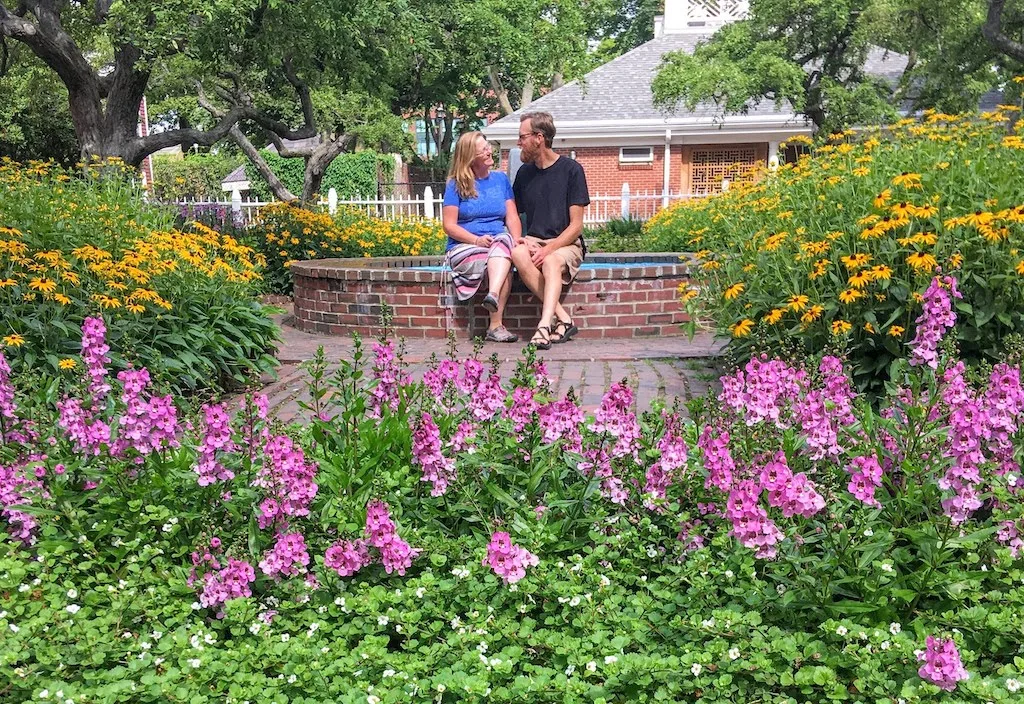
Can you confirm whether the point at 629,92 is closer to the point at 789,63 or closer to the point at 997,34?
the point at 789,63

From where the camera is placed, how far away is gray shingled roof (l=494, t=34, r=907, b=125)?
922 inches

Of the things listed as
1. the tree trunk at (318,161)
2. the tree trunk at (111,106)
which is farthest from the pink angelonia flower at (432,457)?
the tree trunk at (318,161)

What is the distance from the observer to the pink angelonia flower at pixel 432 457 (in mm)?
2740

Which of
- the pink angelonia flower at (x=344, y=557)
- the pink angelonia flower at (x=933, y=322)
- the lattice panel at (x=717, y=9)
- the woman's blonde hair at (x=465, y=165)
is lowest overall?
the pink angelonia flower at (x=344, y=557)

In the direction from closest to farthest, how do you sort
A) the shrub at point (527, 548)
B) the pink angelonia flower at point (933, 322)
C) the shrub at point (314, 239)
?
the shrub at point (527, 548), the pink angelonia flower at point (933, 322), the shrub at point (314, 239)

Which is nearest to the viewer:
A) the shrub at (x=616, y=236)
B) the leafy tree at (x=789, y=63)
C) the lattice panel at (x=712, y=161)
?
the shrub at (x=616, y=236)

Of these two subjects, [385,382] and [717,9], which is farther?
[717,9]

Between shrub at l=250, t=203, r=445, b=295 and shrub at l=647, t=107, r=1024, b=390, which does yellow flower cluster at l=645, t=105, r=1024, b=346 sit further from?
shrub at l=250, t=203, r=445, b=295

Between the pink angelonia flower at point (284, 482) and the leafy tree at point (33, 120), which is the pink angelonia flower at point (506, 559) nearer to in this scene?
the pink angelonia flower at point (284, 482)

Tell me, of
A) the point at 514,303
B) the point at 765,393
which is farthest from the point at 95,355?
the point at 514,303

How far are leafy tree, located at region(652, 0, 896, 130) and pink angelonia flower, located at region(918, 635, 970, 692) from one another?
17.3 m

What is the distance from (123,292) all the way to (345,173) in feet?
107

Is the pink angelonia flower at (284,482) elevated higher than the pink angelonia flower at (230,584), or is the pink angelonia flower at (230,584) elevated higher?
the pink angelonia flower at (284,482)

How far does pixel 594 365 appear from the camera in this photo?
228 inches
